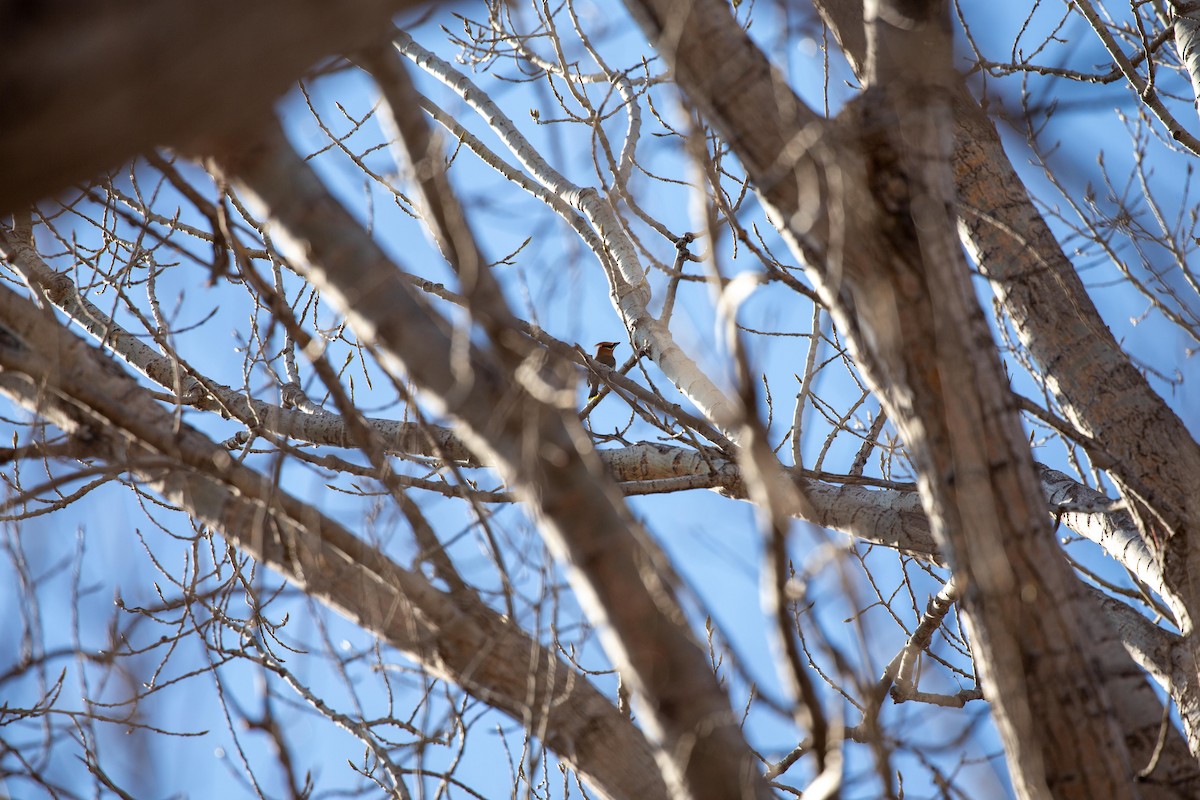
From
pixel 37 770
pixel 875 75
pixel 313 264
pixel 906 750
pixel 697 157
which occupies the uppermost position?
pixel 875 75

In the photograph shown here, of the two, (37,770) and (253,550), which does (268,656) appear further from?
(253,550)

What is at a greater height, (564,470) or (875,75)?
(875,75)

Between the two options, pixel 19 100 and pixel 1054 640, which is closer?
pixel 19 100

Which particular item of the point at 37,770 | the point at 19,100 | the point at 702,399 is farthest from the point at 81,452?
the point at 702,399

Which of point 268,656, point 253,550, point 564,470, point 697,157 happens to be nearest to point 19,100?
point 697,157

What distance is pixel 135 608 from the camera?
9.22ft

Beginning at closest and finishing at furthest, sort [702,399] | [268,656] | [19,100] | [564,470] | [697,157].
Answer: [19,100]
[697,157]
[564,470]
[268,656]
[702,399]

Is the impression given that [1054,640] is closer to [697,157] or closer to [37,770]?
[697,157]

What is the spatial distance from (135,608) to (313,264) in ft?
5.37

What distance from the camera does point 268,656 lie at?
8.73 ft

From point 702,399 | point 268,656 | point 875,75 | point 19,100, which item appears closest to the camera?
point 19,100

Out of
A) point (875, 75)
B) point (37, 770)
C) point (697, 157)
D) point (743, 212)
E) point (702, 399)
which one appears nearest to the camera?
point (697, 157)

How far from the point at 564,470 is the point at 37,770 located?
1.37 meters

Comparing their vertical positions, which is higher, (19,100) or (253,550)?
(253,550)
